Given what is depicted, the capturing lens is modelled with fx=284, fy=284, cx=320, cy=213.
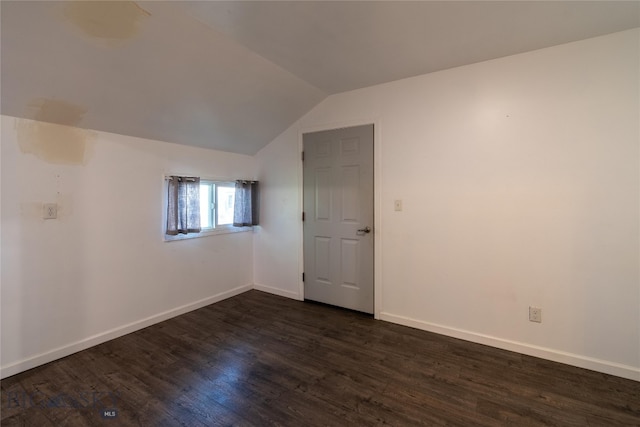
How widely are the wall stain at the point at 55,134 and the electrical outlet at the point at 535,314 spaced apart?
386 cm

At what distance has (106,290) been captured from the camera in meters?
2.51

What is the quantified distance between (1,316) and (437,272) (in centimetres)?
340

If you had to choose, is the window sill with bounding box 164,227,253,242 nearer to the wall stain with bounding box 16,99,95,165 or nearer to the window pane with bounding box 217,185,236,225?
the window pane with bounding box 217,185,236,225

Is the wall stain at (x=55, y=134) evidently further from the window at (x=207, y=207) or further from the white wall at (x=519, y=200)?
the white wall at (x=519, y=200)

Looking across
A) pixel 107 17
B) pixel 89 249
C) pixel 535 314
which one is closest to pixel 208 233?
pixel 89 249

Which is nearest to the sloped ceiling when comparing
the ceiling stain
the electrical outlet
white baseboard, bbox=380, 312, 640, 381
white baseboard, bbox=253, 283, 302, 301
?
the ceiling stain

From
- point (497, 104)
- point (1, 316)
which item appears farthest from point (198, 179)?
point (497, 104)

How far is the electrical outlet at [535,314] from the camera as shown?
2.26 m

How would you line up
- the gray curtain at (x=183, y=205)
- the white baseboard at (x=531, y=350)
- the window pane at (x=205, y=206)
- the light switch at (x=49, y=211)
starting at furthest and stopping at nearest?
the window pane at (x=205, y=206)
the gray curtain at (x=183, y=205)
the light switch at (x=49, y=211)
the white baseboard at (x=531, y=350)

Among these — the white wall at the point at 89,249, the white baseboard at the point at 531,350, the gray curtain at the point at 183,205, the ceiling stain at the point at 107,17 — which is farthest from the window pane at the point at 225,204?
the white baseboard at the point at 531,350

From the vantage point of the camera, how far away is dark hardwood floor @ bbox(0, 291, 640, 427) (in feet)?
5.37

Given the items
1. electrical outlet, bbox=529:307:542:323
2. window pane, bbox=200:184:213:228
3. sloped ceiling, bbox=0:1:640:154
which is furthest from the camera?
window pane, bbox=200:184:213:228

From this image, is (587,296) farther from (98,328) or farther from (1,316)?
(1,316)

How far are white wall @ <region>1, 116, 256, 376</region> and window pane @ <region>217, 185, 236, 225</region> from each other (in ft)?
1.21
